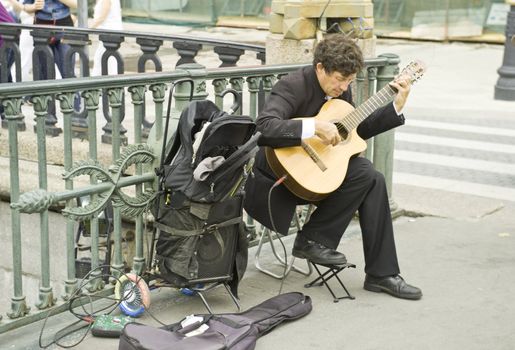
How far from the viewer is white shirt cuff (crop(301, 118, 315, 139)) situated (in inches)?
211

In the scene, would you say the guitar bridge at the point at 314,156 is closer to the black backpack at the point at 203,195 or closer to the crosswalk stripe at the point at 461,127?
the black backpack at the point at 203,195

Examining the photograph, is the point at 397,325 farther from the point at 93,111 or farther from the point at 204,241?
the point at 93,111

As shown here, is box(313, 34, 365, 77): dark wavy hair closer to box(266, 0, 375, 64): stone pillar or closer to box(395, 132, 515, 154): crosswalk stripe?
box(266, 0, 375, 64): stone pillar

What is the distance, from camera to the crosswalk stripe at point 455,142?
10388 mm

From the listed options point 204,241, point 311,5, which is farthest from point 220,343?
point 311,5

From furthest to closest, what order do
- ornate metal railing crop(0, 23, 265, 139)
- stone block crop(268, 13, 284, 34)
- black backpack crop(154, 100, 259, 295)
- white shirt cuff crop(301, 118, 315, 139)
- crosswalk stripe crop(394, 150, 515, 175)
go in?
crosswalk stripe crop(394, 150, 515, 175) → stone block crop(268, 13, 284, 34) → ornate metal railing crop(0, 23, 265, 139) → white shirt cuff crop(301, 118, 315, 139) → black backpack crop(154, 100, 259, 295)

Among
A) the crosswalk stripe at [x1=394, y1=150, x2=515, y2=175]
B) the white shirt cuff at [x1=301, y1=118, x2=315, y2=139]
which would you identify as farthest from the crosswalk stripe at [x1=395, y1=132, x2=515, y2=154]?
the white shirt cuff at [x1=301, y1=118, x2=315, y2=139]

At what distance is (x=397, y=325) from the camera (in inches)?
206

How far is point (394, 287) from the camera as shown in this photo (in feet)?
18.7

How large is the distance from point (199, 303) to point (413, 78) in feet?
5.91

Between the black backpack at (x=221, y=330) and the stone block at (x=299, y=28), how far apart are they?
2.95 metres

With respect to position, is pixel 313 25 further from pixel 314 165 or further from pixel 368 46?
pixel 314 165

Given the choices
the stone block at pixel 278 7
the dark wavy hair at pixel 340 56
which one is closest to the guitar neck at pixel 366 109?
the dark wavy hair at pixel 340 56

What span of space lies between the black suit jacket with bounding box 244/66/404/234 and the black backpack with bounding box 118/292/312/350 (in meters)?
0.59
